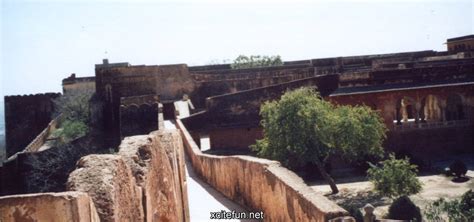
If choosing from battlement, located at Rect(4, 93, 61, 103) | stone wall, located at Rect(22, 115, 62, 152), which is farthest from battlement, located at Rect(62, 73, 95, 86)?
stone wall, located at Rect(22, 115, 62, 152)

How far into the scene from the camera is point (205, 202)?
9477 mm

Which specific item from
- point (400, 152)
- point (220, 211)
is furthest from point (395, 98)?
point (220, 211)

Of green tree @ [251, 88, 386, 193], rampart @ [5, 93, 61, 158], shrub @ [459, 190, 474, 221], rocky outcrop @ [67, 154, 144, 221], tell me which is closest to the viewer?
rocky outcrop @ [67, 154, 144, 221]

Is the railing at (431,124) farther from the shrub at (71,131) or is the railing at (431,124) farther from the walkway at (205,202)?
the shrub at (71,131)

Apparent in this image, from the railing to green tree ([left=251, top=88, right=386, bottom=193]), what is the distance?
572 centimetres

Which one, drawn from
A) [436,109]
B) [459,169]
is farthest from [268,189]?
[436,109]

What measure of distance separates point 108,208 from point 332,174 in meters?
20.9

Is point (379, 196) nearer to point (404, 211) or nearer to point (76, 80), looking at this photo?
point (404, 211)

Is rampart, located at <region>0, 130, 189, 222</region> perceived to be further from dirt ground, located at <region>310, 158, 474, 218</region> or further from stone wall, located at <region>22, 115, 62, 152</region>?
stone wall, located at <region>22, 115, 62, 152</region>

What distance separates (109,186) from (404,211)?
44.8ft

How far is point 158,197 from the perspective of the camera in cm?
449

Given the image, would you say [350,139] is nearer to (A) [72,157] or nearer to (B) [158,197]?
(A) [72,157]

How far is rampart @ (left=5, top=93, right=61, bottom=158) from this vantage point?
32.3 meters

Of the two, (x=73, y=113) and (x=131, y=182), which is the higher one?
(x=131, y=182)
